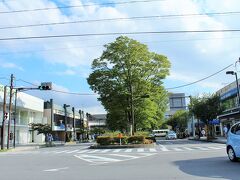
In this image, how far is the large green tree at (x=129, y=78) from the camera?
4975 centimetres

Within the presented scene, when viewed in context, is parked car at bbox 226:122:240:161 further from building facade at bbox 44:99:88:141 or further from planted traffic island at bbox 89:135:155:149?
building facade at bbox 44:99:88:141

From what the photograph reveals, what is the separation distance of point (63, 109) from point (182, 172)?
7953 centimetres

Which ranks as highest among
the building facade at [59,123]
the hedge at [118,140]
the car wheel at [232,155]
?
the building facade at [59,123]

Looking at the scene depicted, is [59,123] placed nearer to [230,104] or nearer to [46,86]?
[230,104]

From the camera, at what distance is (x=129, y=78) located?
49.6 m

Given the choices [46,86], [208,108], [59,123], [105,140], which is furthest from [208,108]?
[59,123]

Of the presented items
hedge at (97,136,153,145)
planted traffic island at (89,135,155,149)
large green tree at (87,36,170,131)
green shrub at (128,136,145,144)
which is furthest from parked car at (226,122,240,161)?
large green tree at (87,36,170,131)

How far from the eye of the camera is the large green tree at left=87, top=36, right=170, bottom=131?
163 feet

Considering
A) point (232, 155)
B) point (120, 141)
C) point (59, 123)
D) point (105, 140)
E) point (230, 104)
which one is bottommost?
point (232, 155)

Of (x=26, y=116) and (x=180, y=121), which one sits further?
(x=180, y=121)

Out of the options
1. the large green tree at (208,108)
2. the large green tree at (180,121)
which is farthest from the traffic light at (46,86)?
the large green tree at (180,121)

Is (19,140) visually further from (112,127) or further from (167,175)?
(167,175)

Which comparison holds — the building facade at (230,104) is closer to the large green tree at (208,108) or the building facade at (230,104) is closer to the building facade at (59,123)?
the large green tree at (208,108)

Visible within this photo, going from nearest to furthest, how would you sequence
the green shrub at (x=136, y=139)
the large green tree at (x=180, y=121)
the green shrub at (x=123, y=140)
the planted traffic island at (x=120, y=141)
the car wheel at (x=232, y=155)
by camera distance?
the car wheel at (x=232, y=155), the planted traffic island at (x=120, y=141), the green shrub at (x=136, y=139), the green shrub at (x=123, y=140), the large green tree at (x=180, y=121)
